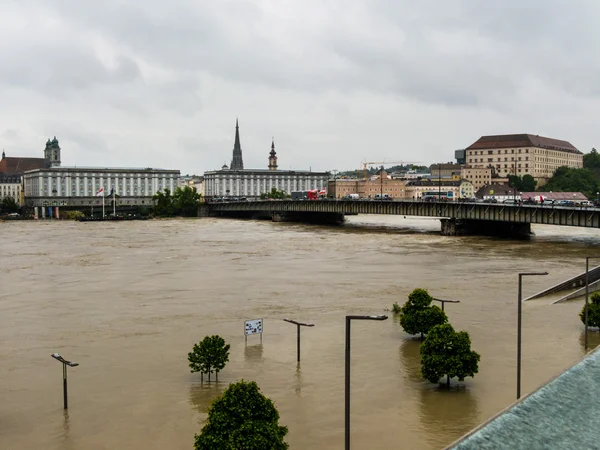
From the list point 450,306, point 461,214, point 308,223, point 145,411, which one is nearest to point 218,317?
point 450,306

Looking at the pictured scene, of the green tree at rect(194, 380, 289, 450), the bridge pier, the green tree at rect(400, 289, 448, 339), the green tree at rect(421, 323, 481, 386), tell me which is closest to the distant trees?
the bridge pier

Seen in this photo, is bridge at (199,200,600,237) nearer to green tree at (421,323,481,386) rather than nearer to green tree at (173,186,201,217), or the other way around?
green tree at (173,186,201,217)

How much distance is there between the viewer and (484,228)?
102 m

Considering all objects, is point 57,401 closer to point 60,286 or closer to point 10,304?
point 10,304

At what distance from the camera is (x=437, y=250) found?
7612cm

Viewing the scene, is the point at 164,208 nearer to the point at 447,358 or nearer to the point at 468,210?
the point at 468,210

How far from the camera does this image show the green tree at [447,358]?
76.4ft

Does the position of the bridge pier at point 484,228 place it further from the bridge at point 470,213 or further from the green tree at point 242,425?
the green tree at point 242,425

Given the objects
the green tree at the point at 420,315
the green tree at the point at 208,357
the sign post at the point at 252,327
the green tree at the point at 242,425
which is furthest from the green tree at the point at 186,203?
the green tree at the point at 242,425

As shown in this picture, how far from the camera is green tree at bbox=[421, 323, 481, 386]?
2330cm

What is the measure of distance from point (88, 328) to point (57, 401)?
11673mm

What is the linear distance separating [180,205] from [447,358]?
167 m

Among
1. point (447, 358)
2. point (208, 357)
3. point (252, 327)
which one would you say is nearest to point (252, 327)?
point (252, 327)

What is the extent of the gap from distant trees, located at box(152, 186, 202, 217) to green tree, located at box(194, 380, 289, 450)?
171 metres
